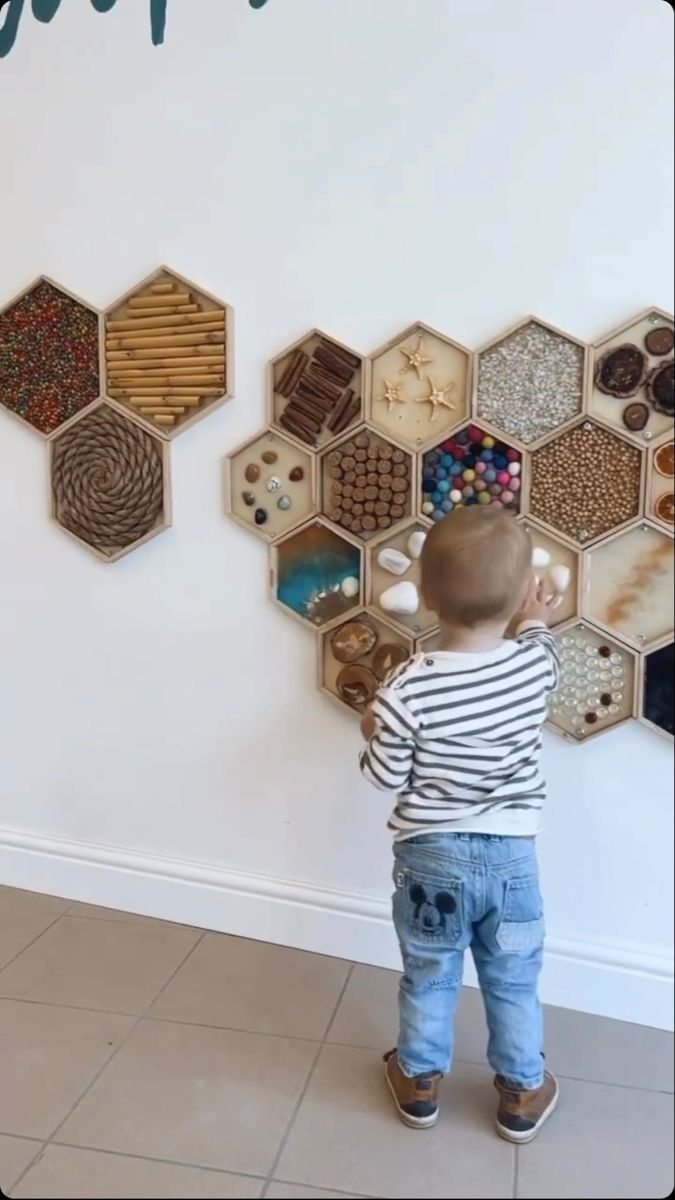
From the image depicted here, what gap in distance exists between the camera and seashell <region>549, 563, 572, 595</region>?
53.7 inches

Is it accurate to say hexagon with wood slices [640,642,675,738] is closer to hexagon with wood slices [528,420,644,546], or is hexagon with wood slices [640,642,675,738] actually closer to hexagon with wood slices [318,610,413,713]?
hexagon with wood slices [528,420,644,546]

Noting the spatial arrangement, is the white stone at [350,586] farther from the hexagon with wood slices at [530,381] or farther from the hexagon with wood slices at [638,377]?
the hexagon with wood slices at [638,377]

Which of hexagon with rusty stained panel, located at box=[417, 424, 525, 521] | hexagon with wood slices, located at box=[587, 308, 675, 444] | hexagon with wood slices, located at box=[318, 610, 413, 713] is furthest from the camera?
hexagon with wood slices, located at box=[318, 610, 413, 713]

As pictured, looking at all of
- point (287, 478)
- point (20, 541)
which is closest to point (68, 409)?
point (20, 541)

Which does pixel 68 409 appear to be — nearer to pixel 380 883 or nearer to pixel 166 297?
pixel 166 297

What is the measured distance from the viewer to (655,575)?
Result: 52.4 inches

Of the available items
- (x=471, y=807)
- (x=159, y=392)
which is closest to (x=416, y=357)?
(x=159, y=392)

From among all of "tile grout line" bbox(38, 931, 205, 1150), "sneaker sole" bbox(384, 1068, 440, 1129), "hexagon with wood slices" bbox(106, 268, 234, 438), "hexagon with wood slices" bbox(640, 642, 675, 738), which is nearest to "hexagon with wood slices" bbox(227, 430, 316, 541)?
"hexagon with wood slices" bbox(106, 268, 234, 438)

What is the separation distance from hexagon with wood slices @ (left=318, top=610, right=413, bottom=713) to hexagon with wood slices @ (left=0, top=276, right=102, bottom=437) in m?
0.63

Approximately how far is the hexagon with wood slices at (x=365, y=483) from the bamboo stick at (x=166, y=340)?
0.91 ft

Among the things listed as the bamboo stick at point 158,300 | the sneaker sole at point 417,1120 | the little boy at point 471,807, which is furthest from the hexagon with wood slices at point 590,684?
the bamboo stick at point 158,300

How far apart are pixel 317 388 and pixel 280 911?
2.94 feet

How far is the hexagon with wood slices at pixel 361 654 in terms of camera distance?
1496 mm

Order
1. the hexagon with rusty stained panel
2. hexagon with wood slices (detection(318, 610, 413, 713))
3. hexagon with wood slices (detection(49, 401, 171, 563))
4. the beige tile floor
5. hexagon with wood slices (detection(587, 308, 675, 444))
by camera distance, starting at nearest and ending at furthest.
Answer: the beige tile floor < hexagon with wood slices (detection(587, 308, 675, 444)) < the hexagon with rusty stained panel < hexagon with wood slices (detection(318, 610, 413, 713)) < hexagon with wood slices (detection(49, 401, 171, 563))
